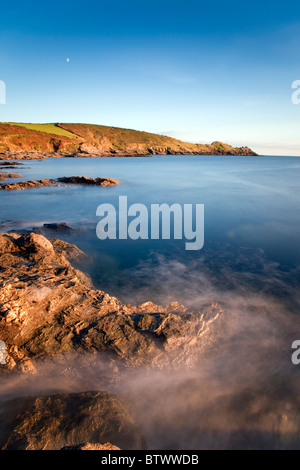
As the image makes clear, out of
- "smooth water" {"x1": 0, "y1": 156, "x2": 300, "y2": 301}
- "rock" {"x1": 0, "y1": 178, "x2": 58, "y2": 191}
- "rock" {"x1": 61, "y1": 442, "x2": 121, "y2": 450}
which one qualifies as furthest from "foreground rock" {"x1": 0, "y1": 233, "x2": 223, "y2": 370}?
"rock" {"x1": 0, "y1": 178, "x2": 58, "y2": 191}

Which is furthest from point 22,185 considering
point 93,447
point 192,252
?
point 93,447

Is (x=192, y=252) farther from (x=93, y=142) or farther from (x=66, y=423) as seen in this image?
(x=93, y=142)

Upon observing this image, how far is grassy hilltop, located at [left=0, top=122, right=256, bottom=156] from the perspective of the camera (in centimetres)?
6750

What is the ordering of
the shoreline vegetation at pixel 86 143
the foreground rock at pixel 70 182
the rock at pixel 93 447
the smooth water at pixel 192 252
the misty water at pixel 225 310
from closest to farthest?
1. the rock at pixel 93 447
2. the misty water at pixel 225 310
3. the smooth water at pixel 192 252
4. the foreground rock at pixel 70 182
5. the shoreline vegetation at pixel 86 143

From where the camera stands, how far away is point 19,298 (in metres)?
3.65

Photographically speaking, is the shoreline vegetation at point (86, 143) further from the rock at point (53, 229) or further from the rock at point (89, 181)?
the rock at point (53, 229)

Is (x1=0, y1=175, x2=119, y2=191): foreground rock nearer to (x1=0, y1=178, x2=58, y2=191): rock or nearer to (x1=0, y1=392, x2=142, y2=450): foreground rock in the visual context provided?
(x1=0, y1=178, x2=58, y2=191): rock

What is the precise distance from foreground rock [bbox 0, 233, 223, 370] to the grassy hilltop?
7054cm

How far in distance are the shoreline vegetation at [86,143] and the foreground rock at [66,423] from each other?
5929 centimetres

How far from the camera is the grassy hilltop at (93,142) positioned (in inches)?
2657

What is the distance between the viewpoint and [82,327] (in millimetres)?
3717

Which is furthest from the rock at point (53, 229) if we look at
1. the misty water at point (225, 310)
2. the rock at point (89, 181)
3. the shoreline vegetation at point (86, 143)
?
the shoreline vegetation at point (86, 143)

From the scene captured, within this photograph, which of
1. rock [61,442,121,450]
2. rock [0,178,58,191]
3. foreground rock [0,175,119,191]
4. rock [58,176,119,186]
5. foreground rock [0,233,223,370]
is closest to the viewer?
rock [61,442,121,450]

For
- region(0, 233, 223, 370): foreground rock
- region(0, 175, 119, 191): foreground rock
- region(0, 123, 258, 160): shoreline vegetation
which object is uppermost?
region(0, 123, 258, 160): shoreline vegetation
